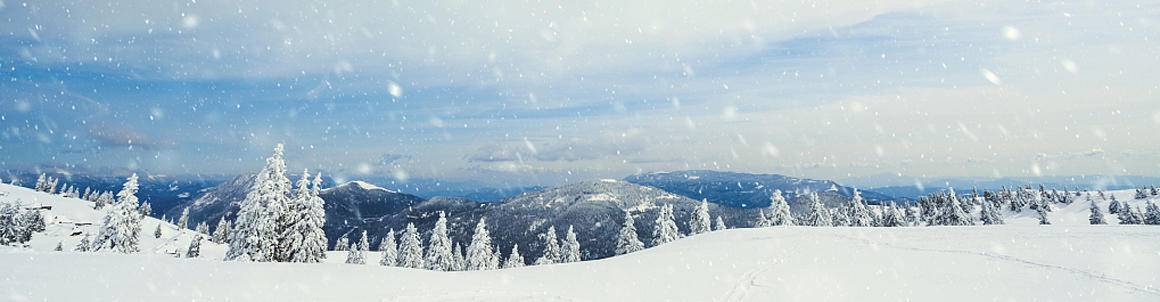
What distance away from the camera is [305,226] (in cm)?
→ 3884

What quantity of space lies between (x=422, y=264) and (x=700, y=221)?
34.6m

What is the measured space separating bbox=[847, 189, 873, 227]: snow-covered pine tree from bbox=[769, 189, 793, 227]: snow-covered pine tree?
40.1ft

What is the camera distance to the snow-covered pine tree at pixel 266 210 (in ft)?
117

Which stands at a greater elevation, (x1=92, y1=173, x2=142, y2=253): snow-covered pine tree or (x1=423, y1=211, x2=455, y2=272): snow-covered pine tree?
(x1=92, y1=173, x2=142, y2=253): snow-covered pine tree

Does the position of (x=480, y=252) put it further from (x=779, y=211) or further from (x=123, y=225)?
(x=779, y=211)

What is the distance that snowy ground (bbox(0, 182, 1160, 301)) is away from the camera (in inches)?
430

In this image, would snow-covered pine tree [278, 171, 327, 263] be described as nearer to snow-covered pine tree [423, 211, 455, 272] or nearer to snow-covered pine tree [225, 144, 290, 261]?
snow-covered pine tree [225, 144, 290, 261]

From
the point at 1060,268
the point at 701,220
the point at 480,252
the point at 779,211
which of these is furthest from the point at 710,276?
the point at 779,211

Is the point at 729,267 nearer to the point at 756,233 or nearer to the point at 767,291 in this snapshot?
the point at 767,291

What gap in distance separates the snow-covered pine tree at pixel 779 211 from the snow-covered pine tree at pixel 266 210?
4916 centimetres

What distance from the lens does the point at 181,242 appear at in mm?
118688

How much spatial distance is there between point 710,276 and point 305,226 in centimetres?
3485

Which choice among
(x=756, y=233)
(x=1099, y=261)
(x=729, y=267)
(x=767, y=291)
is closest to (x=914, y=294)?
(x=767, y=291)

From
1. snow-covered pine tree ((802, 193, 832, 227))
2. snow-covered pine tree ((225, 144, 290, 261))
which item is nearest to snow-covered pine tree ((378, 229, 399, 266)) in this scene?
snow-covered pine tree ((225, 144, 290, 261))
